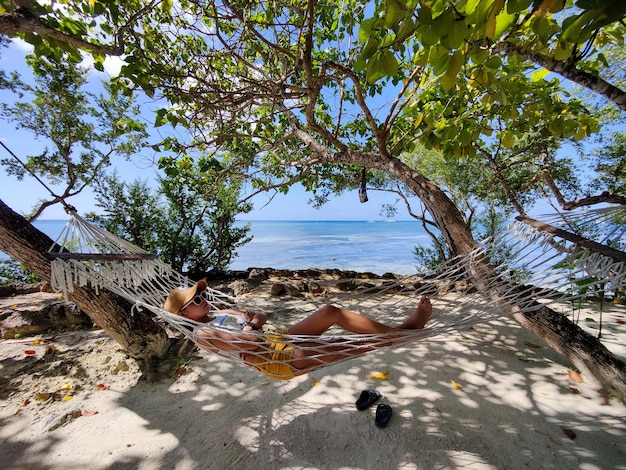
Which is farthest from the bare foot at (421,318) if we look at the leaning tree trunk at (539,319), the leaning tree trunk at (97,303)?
the leaning tree trunk at (97,303)

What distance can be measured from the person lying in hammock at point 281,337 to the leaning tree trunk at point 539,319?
546 mm

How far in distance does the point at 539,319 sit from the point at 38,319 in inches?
146

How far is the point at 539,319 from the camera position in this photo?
1.54 metres

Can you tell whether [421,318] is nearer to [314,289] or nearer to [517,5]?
[517,5]

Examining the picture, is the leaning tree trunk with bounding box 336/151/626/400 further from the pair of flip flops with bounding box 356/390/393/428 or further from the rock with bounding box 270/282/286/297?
the rock with bounding box 270/282/286/297

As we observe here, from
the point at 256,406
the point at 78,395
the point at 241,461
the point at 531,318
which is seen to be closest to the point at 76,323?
the point at 78,395

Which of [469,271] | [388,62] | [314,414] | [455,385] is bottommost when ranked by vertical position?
[314,414]

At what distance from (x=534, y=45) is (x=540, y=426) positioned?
1625 millimetres

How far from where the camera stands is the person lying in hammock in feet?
3.81

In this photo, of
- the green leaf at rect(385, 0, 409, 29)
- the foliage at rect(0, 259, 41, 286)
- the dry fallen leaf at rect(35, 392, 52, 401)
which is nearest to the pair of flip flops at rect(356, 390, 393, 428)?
the green leaf at rect(385, 0, 409, 29)

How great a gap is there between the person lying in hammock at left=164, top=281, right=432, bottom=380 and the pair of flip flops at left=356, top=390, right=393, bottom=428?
33 centimetres

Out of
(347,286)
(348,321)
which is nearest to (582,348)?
(348,321)

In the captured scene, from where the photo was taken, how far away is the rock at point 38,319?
2121 mm

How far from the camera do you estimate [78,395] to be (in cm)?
150
